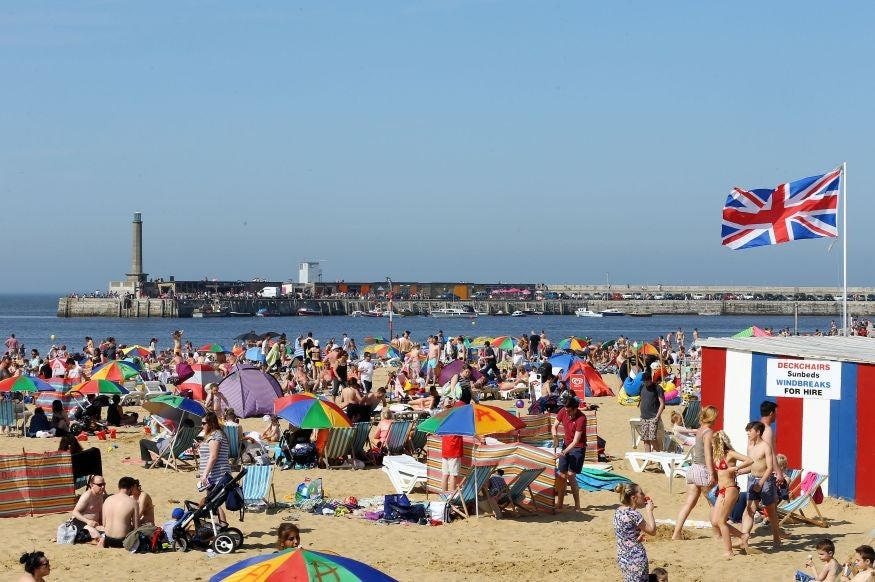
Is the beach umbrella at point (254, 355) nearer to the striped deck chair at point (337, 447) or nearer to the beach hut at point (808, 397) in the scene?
the striped deck chair at point (337, 447)

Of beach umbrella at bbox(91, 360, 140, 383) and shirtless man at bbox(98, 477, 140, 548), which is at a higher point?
beach umbrella at bbox(91, 360, 140, 383)

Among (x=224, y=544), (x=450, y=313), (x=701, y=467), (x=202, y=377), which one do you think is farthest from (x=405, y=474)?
(x=450, y=313)

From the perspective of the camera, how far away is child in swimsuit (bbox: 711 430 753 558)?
8875 millimetres

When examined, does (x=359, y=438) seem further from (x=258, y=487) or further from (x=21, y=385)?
(x=21, y=385)

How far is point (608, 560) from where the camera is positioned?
9.04 m

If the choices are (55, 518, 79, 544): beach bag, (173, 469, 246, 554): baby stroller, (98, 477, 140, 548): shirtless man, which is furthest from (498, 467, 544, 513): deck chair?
(55, 518, 79, 544): beach bag

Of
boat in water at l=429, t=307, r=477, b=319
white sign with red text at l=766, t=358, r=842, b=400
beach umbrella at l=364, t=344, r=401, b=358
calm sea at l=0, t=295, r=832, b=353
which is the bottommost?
calm sea at l=0, t=295, r=832, b=353

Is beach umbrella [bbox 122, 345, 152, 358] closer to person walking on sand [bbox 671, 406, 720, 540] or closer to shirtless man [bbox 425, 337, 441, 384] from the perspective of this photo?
shirtless man [bbox 425, 337, 441, 384]

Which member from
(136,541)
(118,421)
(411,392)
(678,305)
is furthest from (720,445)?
(678,305)

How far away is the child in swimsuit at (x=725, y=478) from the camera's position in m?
8.88

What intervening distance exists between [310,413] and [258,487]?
235cm

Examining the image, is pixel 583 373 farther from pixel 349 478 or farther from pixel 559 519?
pixel 559 519

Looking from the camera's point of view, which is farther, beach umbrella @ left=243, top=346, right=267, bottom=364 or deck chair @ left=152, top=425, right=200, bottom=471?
beach umbrella @ left=243, top=346, right=267, bottom=364

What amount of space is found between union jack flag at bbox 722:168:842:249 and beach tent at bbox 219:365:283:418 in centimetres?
771
